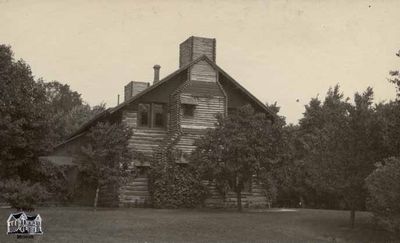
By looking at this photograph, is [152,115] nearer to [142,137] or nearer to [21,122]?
[142,137]

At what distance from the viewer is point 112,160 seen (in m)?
32.2

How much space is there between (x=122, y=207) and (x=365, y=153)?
1677cm

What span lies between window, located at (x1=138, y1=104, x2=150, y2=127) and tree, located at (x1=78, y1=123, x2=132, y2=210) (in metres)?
4.32

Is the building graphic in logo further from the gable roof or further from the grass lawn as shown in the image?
the gable roof

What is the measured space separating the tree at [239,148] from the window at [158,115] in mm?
7231

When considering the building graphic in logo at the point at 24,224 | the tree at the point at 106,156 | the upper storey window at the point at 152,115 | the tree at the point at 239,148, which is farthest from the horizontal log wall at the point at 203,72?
the building graphic in logo at the point at 24,224

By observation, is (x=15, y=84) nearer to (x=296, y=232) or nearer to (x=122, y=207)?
(x=122, y=207)

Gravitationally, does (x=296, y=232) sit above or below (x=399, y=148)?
below

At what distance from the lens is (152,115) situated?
123 ft

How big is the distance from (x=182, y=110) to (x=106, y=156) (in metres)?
7.24

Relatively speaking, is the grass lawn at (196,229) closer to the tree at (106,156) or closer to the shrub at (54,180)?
the tree at (106,156)

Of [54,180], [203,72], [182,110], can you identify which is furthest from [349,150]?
[54,180]

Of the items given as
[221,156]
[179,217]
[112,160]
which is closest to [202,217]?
[179,217]

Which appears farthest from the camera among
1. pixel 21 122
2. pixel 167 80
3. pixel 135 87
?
pixel 135 87
